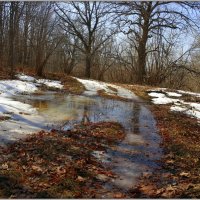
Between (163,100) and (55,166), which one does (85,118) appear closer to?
(55,166)

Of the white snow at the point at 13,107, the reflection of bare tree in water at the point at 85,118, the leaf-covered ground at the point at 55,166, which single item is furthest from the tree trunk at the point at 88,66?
the leaf-covered ground at the point at 55,166

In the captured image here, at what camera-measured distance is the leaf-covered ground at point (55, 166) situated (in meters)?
5.48

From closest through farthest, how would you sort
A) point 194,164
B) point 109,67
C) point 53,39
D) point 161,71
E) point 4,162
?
point 4,162
point 194,164
point 53,39
point 161,71
point 109,67

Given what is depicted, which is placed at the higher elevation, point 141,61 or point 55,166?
point 141,61

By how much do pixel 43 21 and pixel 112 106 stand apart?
626 centimetres

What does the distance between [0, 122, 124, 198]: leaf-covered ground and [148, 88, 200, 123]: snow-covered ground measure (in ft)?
17.8

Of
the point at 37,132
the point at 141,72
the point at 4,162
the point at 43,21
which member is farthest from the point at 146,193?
the point at 141,72

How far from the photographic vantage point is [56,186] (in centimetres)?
563

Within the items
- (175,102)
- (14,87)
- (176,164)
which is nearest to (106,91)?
(175,102)

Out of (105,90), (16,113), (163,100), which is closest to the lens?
(16,113)

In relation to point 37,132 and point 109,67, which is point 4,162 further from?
point 109,67

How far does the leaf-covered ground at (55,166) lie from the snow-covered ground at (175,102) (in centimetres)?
543

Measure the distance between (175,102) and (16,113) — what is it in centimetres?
758

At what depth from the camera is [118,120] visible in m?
11.1
